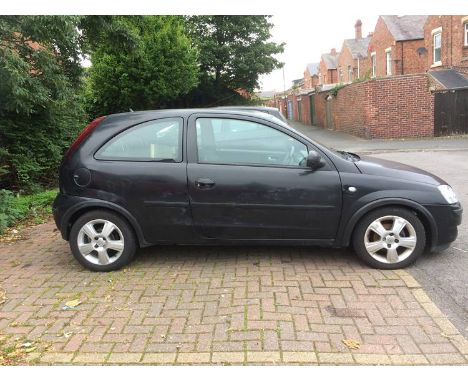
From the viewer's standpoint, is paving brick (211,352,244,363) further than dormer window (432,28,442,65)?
No

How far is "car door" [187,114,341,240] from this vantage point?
427 centimetres

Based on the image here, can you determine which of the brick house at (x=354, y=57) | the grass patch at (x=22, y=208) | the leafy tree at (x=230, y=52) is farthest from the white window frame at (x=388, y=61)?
the grass patch at (x=22, y=208)

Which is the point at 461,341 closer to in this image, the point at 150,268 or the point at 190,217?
the point at 190,217

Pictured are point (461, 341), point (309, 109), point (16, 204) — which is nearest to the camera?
point (461, 341)

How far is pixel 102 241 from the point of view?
4461mm

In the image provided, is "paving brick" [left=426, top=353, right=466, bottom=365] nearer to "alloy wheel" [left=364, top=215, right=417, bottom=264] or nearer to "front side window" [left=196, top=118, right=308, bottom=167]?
"alloy wheel" [left=364, top=215, right=417, bottom=264]

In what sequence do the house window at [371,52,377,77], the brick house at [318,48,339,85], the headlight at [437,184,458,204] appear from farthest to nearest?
the brick house at [318,48,339,85] < the house window at [371,52,377,77] < the headlight at [437,184,458,204]

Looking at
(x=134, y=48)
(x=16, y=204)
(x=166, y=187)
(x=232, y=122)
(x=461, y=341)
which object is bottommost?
(x=461, y=341)

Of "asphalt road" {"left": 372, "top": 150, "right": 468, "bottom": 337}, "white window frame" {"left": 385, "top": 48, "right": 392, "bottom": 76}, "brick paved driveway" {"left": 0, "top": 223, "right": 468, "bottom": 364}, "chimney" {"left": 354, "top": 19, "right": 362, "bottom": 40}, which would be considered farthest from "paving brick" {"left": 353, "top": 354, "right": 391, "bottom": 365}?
"chimney" {"left": 354, "top": 19, "right": 362, "bottom": 40}

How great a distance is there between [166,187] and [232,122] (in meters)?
0.92

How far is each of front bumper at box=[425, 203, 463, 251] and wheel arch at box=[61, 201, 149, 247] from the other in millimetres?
2789

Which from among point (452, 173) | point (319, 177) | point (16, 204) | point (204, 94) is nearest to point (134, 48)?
point (16, 204)

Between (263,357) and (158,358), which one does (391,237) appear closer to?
(263,357)

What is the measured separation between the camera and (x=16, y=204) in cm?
721
